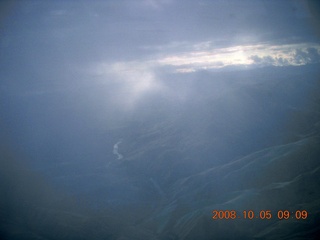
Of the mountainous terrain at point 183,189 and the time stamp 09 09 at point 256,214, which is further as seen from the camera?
the mountainous terrain at point 183,189

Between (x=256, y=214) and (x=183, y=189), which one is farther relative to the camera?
(x=183, y=189)

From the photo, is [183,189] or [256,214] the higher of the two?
[183,189]

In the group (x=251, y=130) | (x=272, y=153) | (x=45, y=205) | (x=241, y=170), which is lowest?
(x=45, y=205)

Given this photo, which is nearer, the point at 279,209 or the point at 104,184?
the point at 279,209

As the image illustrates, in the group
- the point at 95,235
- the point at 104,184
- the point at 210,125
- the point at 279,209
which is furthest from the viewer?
the point at 210,125

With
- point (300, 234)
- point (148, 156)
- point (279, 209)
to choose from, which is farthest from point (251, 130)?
point (300, 234)

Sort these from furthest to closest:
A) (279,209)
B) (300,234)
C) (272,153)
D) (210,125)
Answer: (210,125), (272,153), (279,209), (300,234)

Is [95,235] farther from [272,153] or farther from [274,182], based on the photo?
[272,153]

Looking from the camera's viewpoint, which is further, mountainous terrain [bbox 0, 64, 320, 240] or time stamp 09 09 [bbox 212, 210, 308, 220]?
mountainous terrain [bbox 0, 64, 320, 240]
